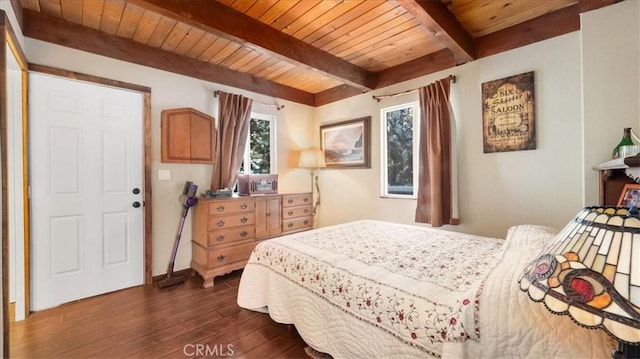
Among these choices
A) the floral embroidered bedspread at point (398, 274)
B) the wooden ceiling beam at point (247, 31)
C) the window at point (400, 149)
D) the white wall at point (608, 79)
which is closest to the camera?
the floral embroidered bedspread at point (398, 274)

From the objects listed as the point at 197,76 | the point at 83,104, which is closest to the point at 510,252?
the point at 197,76

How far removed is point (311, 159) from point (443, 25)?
2.27 metres

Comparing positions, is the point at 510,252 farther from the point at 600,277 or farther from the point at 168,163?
the point at 168,163

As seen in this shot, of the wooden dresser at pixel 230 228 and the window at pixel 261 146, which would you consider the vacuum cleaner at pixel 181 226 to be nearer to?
the wooden dresser at pixel 230 228

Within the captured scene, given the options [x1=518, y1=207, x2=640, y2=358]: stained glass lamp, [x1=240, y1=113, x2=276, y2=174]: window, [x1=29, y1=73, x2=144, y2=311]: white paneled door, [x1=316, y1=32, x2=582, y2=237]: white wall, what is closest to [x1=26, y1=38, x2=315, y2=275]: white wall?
[x1=29, y1=73, x2=144, y2=311]: white paneled door

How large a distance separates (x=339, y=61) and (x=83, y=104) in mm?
2634

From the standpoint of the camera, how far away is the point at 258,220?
3146mm

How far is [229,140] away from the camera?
3.22 meters

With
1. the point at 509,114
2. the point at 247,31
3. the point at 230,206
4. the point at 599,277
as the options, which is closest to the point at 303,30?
the point at 247,31

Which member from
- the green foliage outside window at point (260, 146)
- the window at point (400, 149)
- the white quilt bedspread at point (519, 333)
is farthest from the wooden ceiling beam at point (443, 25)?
the green foliage outside window at point (260, 146)

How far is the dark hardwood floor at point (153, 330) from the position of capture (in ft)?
5.58

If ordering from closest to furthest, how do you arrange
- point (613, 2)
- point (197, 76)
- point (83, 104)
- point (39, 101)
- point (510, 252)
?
1. point (510, 252)
2. point (613, 2)
3. point (39, 101)
4. point (83, 104)
5. point (197, 76)

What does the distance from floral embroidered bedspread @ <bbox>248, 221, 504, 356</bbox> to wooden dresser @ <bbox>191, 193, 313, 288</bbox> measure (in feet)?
2.97

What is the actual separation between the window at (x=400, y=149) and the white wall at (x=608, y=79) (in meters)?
1.45
